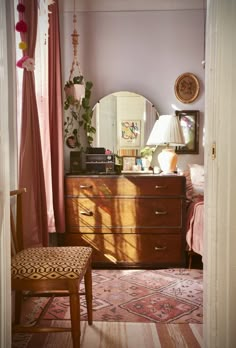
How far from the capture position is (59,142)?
11.1 feet

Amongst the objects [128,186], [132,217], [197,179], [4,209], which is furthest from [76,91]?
[4,209]

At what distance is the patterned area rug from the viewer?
2.33 metres

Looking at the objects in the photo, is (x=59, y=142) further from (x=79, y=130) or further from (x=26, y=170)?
(x=26, y=170)

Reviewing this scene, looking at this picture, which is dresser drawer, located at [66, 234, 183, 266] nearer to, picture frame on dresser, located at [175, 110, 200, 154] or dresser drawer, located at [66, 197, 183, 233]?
dresser drawer, located at [66, 197, 183, 233]

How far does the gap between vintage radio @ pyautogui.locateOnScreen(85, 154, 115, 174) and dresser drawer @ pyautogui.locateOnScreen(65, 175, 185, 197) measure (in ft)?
0.88

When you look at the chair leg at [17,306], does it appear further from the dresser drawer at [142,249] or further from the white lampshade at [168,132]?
the white lampshade at [168,132]

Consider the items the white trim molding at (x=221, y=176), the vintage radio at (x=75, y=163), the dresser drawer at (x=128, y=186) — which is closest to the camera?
the white trim molding at (x=221, y=176)

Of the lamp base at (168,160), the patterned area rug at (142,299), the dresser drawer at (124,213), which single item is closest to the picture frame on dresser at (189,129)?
the lamp base at (168,160)

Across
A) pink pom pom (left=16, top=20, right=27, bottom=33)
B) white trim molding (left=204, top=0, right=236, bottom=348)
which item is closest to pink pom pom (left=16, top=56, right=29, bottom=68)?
pink pom pom (left=16, top=20, right=27, bottom=33)

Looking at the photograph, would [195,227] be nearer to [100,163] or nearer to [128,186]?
[128,186]

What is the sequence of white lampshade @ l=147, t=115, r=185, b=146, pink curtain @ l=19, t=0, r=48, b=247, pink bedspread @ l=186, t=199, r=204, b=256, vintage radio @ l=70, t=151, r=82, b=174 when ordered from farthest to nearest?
vintage radio @ l=70, t=151, r=82, b=174 → white lampshade @ l=147, t=115, r=185, b=146 → pink bedspread @ l=186, t=199, r=204, b=256 → pink curtain @ l=19, t=0, r=48, b=247

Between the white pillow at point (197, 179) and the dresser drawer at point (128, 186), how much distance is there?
1.24 ft

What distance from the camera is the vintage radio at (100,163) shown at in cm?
360

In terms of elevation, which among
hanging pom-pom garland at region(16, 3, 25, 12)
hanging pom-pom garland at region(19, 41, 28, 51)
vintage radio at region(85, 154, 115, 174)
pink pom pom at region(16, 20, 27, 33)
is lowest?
vintage radio at region(85, 154, 115, 174)
